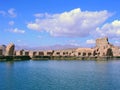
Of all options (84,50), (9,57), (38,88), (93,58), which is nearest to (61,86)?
(38,88)

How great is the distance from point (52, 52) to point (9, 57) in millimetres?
35173

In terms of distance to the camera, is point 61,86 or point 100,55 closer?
point 61,86

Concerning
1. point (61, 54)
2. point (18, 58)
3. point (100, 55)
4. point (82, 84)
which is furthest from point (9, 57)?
point (82, 84)

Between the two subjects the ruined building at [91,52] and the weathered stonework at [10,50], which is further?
the ruined building at [91,52]

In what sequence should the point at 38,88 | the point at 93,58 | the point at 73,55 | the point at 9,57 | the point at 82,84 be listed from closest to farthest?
1. the point at 38,88
2. the point at 82,84
3. the point at 9,57
4. the point at 93,58
5. the point at 73,55

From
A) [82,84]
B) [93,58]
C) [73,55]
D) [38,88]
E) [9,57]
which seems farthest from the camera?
[73,55]

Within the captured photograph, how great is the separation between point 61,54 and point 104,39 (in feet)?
73.0

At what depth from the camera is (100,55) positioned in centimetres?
13288

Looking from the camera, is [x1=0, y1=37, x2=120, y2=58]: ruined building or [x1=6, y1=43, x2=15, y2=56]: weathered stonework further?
[x1=0, y1=37, x2=120, y2=58]: ruined building

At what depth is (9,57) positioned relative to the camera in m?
106

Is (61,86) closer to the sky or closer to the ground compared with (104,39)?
closer to the ground

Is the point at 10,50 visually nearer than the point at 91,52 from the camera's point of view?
Yes

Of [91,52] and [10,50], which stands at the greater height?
[10,50]

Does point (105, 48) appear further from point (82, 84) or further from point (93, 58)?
point (82, 84)
